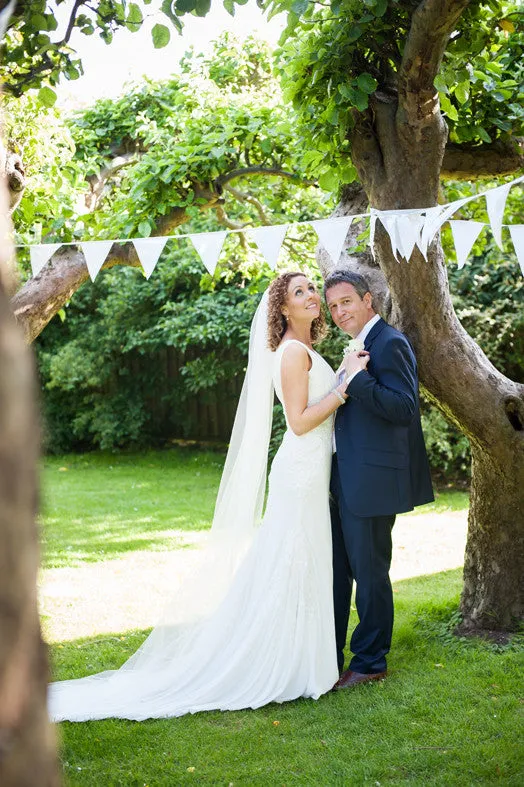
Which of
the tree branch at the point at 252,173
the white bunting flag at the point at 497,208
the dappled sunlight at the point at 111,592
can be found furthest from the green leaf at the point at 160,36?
the dappled sunlight at the point at 111,592

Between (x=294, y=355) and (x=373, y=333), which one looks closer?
(x=373, y=333)

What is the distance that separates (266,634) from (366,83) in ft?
8.12

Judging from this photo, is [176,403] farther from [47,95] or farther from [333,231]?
[47,95]

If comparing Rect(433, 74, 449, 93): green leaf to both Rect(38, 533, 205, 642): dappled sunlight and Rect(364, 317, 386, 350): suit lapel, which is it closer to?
Rect(364, 317, 386, 350): suit lapel

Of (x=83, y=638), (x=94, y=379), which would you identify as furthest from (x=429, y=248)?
(x=94, y=379)

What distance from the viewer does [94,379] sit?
1198 cm

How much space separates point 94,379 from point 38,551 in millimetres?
11280

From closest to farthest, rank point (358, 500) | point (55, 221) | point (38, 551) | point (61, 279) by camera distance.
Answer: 1. point (38, 551)
2. point (358, 500)
3. point (61, 279)
4. point (55, 221)

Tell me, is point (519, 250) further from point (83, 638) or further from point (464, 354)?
point (83, 638)

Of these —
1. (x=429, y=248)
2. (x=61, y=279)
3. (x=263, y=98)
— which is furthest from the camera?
(x=263, y=98)

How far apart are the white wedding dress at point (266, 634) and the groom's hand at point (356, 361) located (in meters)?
0.26

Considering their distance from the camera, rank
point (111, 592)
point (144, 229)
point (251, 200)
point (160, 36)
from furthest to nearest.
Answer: point (251, 200), point (111, 592), point (144, 229), point (160, 36)

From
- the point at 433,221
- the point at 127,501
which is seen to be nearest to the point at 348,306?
the point at 433,221

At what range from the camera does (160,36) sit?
3133 millimetres
